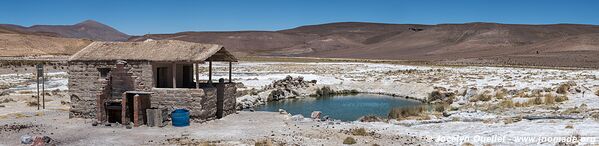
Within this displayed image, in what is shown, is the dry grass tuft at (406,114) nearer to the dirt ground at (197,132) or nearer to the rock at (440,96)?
the dirt ground at (197,132)

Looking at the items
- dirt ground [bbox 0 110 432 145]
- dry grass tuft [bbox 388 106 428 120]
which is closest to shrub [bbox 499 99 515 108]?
dry grass tuft [bbox 388 106 428 120]

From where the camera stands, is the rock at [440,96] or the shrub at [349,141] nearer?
the shrub at [349,141]

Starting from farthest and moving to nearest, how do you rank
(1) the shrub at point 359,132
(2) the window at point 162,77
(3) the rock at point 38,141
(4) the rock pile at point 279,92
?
(4) the rock pile at point 279,92 → (2) the window at point 162,77 → (1) the shrub at point 359,132 → (3) the rock at point 38,141

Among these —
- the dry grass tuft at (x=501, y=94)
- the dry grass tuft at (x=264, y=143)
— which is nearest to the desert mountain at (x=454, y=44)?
the dry grass tuft at (x=501, y=94)

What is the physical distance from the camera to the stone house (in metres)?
19.9

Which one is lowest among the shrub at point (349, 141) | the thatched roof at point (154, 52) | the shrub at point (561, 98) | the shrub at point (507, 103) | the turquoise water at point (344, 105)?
the turquoise water at point (344, 105)

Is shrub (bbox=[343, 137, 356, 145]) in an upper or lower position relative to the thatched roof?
lower

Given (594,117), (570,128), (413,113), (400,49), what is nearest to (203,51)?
(413,113)

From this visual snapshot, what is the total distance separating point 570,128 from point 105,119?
1509 centimetres

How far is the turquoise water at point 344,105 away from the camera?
28.2 m

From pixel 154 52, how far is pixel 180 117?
2.83m

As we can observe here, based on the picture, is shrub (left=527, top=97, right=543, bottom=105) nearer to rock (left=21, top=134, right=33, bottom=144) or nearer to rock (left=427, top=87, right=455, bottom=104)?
rock (left=427, top=87, right=455, bottom=104)

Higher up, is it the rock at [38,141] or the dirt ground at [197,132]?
the rock at [38,141]

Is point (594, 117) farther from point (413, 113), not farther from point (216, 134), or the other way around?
point (216, 134)
